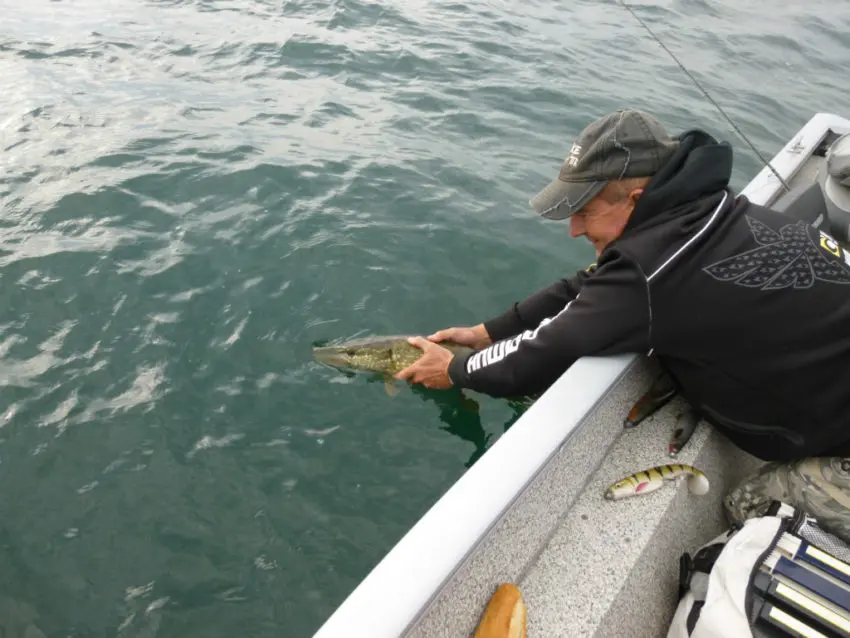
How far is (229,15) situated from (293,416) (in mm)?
9017

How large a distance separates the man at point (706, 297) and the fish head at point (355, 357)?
156cm

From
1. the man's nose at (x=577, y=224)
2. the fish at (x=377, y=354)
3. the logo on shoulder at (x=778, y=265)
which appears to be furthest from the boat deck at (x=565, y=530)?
the fish at (x=377, y=354)

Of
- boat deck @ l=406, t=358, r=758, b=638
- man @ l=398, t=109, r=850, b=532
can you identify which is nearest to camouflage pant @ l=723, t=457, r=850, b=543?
man @ l=398, t=109, r=850, b=532

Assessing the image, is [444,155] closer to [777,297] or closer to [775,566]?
[777,297]

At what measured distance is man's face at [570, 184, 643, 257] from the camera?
284 centimetres

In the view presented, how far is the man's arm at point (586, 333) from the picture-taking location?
101 inches

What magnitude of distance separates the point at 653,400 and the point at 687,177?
1.03 m

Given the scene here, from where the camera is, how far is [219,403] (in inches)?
170

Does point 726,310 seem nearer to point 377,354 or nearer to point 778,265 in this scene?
point 778,265

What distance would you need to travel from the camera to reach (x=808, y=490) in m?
2.62

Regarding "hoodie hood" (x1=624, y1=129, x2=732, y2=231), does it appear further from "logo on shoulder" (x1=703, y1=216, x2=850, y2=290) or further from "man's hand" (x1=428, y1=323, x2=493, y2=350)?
"man's hand" (x1=428, y1=323, x2=493, y2=350)

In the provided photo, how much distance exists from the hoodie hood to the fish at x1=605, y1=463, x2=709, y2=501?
1.03 meters

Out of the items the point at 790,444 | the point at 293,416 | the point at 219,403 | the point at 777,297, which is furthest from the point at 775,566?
the point at 219,403

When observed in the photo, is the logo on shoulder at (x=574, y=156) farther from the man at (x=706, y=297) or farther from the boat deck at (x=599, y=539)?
the boat deck at (x=599, y=539)
